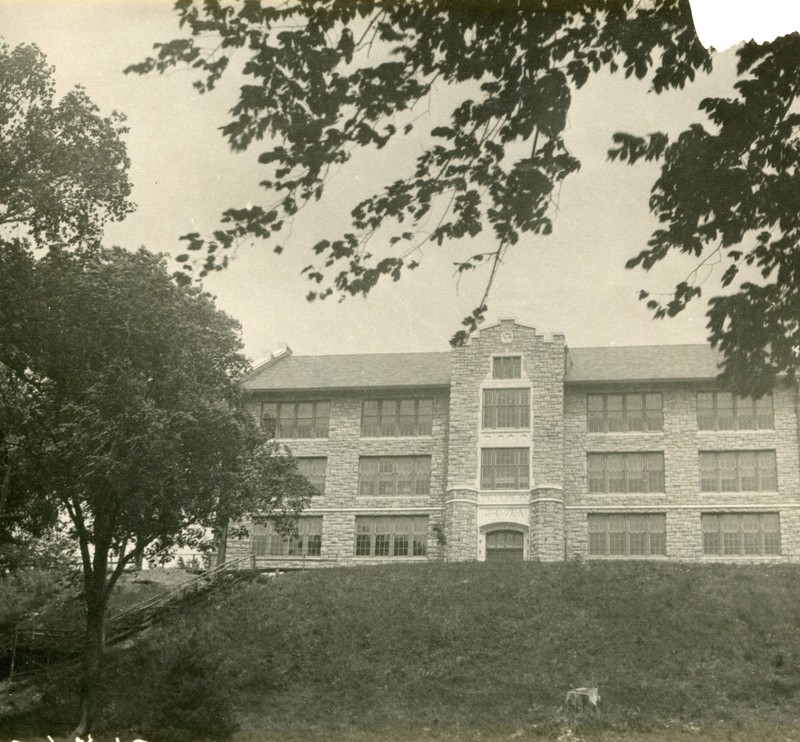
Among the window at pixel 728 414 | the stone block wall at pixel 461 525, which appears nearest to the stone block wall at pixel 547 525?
the stone block wall at pixel 461 525

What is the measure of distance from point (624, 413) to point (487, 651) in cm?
1198

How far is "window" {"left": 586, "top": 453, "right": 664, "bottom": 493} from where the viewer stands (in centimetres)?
2775

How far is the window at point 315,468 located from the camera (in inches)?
1147

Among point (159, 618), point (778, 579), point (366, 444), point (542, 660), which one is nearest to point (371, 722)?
point (542, 660)

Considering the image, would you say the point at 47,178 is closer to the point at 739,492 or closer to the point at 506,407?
the point at 506,407

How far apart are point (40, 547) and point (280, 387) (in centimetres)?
830

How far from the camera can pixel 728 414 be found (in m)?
27.3

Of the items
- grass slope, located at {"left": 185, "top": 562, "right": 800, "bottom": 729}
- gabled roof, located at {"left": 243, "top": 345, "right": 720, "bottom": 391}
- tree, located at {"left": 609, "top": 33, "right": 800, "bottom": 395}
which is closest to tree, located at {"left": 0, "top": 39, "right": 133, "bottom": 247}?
tree, located at {"left": 609, "top": 33, "right": 800, "bottom": 395}

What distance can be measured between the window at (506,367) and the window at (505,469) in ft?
7.37

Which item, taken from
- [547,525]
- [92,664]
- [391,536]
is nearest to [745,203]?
[92,664]

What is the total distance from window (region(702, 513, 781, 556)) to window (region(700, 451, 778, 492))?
0.76 m

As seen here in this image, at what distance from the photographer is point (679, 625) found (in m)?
18.3

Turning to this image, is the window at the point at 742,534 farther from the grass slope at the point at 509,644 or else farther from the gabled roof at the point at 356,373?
the gabled roof at the point at 356,373

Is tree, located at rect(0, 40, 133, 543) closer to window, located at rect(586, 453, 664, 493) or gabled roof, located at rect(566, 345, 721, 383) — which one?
gabled roof, located at rect(566, 345, 721, 383)
